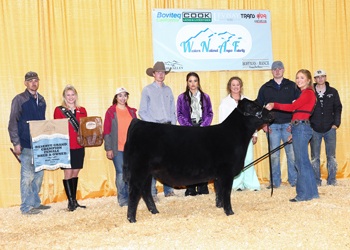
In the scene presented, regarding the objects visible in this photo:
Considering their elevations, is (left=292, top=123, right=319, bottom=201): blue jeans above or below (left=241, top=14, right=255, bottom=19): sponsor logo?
below

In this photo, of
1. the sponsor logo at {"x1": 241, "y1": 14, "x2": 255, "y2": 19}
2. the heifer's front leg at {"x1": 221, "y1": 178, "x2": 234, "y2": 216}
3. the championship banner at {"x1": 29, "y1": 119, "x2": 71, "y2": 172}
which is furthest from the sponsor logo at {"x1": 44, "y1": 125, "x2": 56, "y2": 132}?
the sponsor logo at {"x1": 241, "y1": 14, "x2": 255, "y2": 19}

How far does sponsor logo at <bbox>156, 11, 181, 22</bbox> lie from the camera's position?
536 cm

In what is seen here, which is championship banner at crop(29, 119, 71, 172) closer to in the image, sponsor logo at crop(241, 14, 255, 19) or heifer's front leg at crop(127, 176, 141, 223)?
heifer's front leg at crop(127, 176, 141, 223)

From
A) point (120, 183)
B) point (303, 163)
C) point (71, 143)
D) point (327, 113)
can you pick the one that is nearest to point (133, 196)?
point (120, 183)

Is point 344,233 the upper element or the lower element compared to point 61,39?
lower

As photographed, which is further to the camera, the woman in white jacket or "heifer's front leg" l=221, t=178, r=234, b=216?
the woman in white jacket

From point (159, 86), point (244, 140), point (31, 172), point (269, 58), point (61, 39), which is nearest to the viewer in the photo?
point (244, 140)

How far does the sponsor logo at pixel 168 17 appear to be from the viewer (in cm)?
536

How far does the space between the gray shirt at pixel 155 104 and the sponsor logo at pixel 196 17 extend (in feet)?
5.34

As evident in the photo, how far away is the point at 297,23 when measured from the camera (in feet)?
19.6

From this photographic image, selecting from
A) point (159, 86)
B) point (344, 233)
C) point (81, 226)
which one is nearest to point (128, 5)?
point (159, 86)

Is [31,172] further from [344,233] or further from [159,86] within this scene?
[344,233]

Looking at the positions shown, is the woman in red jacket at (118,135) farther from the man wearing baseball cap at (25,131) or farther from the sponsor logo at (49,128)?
the man wearing baseball cap at (25,131)

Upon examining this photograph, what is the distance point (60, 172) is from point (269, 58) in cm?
447
